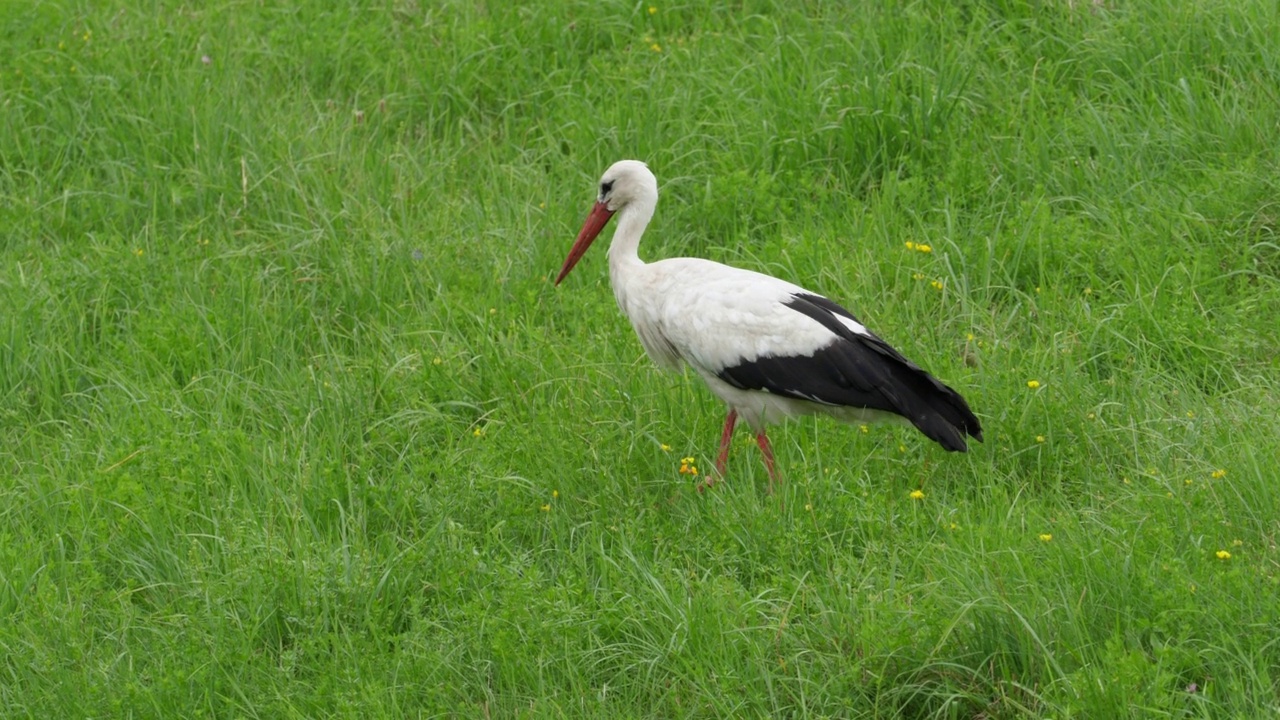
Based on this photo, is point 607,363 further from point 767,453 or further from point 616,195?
point 767,453

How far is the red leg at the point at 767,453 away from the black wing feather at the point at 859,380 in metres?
0.16

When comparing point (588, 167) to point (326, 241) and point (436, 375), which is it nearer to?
point (326, 241)

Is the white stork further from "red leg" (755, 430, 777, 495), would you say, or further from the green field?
the green field

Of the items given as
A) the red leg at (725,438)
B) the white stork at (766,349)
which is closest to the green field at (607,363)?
the red leg at (725,438)

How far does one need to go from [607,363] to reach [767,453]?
0.79 metres

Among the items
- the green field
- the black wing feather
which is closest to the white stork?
the black wing feather

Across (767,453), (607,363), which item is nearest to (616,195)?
(607,363)

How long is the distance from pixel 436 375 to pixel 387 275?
846 mm

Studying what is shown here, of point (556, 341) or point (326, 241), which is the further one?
point (326, 241)

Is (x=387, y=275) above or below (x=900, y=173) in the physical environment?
below

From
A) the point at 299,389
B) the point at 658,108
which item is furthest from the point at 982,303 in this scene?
the point at 299,389

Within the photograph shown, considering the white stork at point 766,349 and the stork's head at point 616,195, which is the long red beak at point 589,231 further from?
the white stork at point 766,349

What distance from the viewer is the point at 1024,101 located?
641cm

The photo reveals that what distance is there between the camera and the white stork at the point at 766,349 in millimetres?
4641
